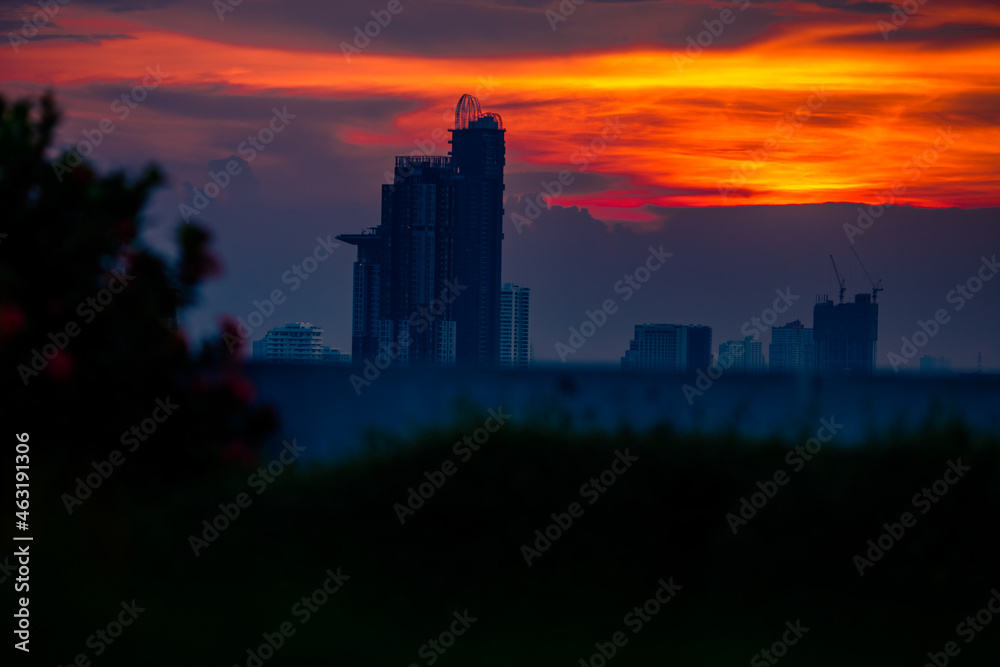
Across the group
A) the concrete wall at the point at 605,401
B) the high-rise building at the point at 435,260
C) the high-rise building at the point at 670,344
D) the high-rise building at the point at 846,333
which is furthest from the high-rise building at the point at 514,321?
the concrete wall at the point at 605,401

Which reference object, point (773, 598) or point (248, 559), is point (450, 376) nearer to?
point (248, 559)

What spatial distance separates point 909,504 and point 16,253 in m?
6.96

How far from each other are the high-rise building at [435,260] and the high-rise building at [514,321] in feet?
7.33

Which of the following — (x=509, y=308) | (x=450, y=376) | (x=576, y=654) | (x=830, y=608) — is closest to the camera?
(x=576, y=654)

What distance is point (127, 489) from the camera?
8.73 meters

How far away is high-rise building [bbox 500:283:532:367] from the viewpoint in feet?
368

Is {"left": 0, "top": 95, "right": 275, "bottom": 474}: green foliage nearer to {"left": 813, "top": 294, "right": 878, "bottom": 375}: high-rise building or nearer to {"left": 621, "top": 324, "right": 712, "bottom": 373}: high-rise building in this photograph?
{"left": 621, "top": 324, "right": 712, "bottom": 373}: high-rise building

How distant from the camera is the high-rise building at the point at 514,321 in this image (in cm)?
11225

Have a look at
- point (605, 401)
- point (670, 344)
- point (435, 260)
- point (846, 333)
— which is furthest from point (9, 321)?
point (435, 260)

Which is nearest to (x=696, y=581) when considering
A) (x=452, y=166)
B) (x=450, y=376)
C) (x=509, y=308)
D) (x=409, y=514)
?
(x=409, y=514)

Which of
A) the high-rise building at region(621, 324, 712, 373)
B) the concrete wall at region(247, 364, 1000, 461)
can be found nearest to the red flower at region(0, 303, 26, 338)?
the concrete wall at region(247, 364, 1000, 461)

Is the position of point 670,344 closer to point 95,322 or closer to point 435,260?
point 95,322

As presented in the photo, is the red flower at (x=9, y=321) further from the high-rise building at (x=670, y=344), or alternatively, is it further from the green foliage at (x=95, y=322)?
the high-rise building at (x=670, y=344)

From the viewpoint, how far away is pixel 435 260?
11344 centimetres
